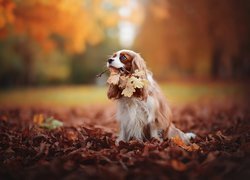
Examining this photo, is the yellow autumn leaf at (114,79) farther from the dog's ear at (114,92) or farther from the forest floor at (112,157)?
the forest floor at (112,157)

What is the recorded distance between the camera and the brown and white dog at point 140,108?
3.82 m

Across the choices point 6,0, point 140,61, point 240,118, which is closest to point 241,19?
point 240,118

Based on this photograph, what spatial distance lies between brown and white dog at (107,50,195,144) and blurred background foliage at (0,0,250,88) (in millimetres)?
4166

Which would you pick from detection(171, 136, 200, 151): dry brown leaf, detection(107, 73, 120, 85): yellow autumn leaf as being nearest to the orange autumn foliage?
detection(107, 73, 120, 85): yellow autumn leaf

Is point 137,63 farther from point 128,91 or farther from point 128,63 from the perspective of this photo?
point 128,91

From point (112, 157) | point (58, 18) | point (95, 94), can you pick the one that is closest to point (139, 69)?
point (112, 157)

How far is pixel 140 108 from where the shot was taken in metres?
3.90

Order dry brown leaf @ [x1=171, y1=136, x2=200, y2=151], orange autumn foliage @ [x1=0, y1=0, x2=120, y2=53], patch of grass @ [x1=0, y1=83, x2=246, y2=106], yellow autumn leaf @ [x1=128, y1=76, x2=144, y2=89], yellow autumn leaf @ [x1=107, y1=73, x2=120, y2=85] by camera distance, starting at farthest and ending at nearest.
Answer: patch of grass @ [x1=0, y1=83, x2=246, y2=106] → orange autumn foliage @ [x1=0, y1=0, x2=120, y2=53] → yellow autumn leaf @ [x1=107, y1=73, x2=120, y2=85] → yellow autumn leaf @ [x1=128, y1=76, x2=144, y2=89] → dry brown leaf @ [x1=171, y1=136, x2=200, y2=151]

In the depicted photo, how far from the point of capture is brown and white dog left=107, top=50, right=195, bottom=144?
12.5 feet

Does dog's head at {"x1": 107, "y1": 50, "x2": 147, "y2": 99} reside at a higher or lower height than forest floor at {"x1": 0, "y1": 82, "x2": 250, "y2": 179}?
higher

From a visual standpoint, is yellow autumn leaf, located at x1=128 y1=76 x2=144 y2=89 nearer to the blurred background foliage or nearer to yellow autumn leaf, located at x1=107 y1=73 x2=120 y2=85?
yellow autumn leaf, located at x1=107 y1=73 x2=120 y2=85

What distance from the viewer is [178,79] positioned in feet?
39.1

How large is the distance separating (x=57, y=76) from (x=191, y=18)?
5.45 m

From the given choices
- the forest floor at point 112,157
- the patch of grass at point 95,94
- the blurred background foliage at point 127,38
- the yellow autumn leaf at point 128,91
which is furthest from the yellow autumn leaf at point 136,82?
the patch of grass at point 95,94
